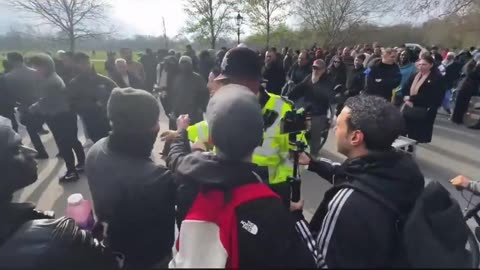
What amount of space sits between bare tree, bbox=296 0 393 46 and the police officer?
2944cm

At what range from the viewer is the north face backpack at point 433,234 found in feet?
2.87

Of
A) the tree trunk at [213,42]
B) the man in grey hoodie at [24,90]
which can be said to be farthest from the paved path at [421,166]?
the tree trunk at [213,42]

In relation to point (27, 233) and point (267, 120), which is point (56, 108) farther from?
point (27, 233)

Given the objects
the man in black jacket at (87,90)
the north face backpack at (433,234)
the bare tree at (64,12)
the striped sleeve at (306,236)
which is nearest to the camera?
the north face backpack at (433,234)

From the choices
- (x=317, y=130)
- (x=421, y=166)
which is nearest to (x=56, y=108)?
(x=317, y=130)

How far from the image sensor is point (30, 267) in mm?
1285

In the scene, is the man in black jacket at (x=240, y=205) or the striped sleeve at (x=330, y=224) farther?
the striped sleeve at (x=330, y=224)

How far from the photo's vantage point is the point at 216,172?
1197 millimetres

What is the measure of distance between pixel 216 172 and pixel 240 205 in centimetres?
14

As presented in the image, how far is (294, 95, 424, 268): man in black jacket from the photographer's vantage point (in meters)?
1.12

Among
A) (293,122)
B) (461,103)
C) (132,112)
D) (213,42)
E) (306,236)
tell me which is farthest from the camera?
(213,42)

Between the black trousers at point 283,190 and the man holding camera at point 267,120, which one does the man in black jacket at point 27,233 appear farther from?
the black trousers at point 283,190

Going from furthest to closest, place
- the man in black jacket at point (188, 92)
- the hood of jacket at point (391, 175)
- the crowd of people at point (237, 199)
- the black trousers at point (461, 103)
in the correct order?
the black trousers at point (461, 103) < the man in black jacket at point (188, 92) < the hood of jacket at point (391, 175) < the crowd of people at point (237, 199)

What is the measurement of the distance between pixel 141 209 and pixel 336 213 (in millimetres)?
Answer: 992
